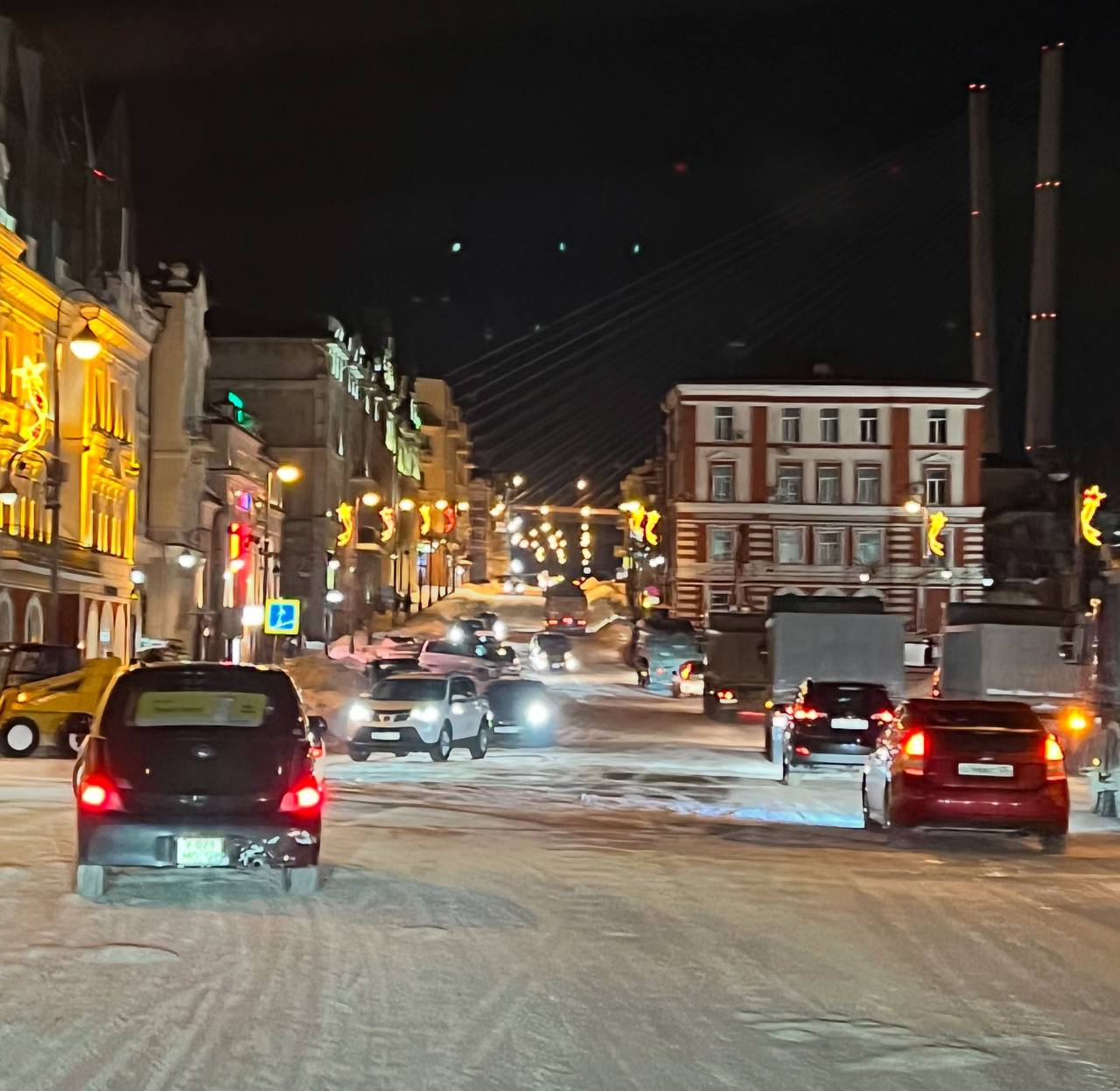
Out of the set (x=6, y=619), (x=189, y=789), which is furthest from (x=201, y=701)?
(x=6, y=619)

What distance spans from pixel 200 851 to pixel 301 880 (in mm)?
892

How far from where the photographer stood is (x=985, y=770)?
58.6 ft

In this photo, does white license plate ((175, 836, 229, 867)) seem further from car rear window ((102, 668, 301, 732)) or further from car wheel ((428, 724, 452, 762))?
car wheel ((428, 724, 452, 762))

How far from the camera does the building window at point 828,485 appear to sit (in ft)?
300

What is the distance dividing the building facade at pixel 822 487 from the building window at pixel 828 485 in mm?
46

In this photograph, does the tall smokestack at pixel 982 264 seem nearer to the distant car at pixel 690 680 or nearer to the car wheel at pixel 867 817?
the distant car at pixel 690 680

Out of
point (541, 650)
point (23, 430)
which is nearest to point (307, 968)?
point (23, 430)

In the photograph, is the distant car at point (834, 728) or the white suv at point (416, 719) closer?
the distant car at point (834, 728)

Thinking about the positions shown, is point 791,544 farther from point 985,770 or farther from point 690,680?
point 985,770

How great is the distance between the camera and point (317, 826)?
12656mm

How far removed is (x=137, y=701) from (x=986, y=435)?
9633 centimetres

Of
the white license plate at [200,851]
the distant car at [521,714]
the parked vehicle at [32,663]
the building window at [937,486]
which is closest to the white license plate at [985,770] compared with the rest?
the white license plate at [200,851]

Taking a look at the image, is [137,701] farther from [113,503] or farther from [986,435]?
[986,435]

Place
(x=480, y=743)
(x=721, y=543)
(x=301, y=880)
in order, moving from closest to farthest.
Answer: (x=301, y=880) < (x=480, y=743) < (x=721, y=543)
